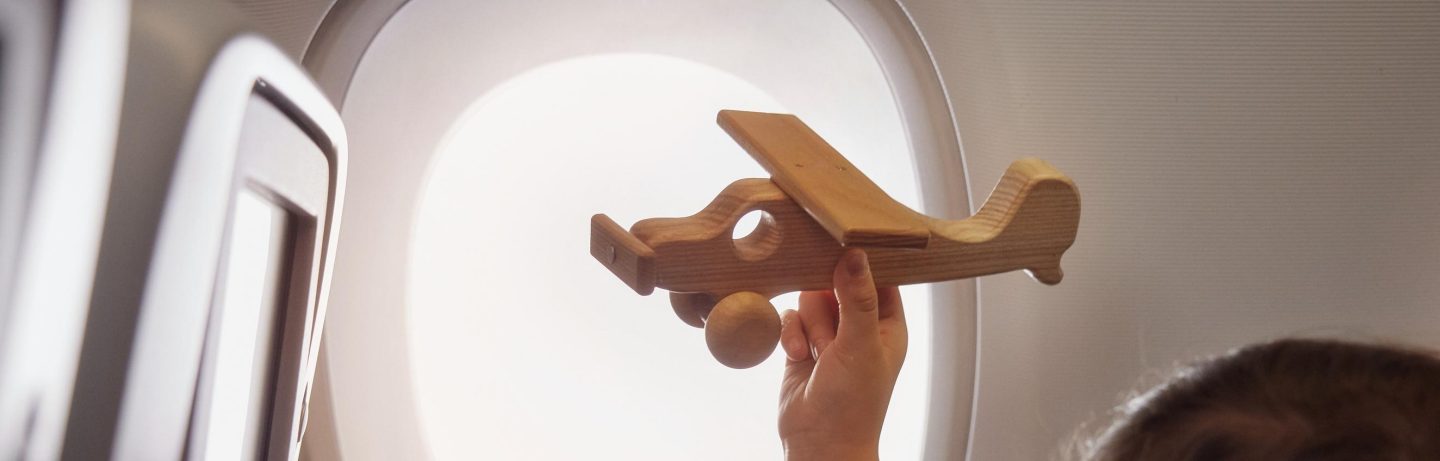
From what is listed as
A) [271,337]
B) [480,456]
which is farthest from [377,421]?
[271,337]

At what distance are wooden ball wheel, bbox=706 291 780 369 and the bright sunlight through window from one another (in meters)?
0.59

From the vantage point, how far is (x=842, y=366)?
69cm

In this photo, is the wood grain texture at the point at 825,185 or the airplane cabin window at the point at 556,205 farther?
the airplane cabin window at the point at 556,205

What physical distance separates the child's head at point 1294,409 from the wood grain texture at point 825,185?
6.9 inches

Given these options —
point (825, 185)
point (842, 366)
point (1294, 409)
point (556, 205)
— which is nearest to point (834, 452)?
point (842, 366)

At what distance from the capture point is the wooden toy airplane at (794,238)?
63cm

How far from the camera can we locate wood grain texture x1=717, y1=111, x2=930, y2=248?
626mm

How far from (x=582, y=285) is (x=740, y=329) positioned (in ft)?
2.66

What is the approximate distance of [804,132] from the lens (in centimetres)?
74

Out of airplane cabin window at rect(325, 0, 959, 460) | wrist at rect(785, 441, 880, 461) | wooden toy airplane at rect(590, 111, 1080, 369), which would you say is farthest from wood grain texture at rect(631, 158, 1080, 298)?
airplane cabin window at rect(325, 0, 959, 460)

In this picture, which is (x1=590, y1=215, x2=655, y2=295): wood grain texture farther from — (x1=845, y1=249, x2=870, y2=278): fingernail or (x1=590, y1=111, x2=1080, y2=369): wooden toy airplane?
(x1=845, y1=249, x2=870, y2=278): fingernail

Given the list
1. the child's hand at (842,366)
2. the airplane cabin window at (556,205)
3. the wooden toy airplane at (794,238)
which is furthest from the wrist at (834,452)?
the airplane cabin window at (556,205)

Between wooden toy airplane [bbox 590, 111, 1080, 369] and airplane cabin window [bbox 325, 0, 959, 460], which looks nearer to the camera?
wooden toy airplane [bbox 590, 111, 1080, 369]

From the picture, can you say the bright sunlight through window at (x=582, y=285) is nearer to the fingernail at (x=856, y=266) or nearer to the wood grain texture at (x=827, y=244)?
the wood grain texture at (x=827, y=244)
